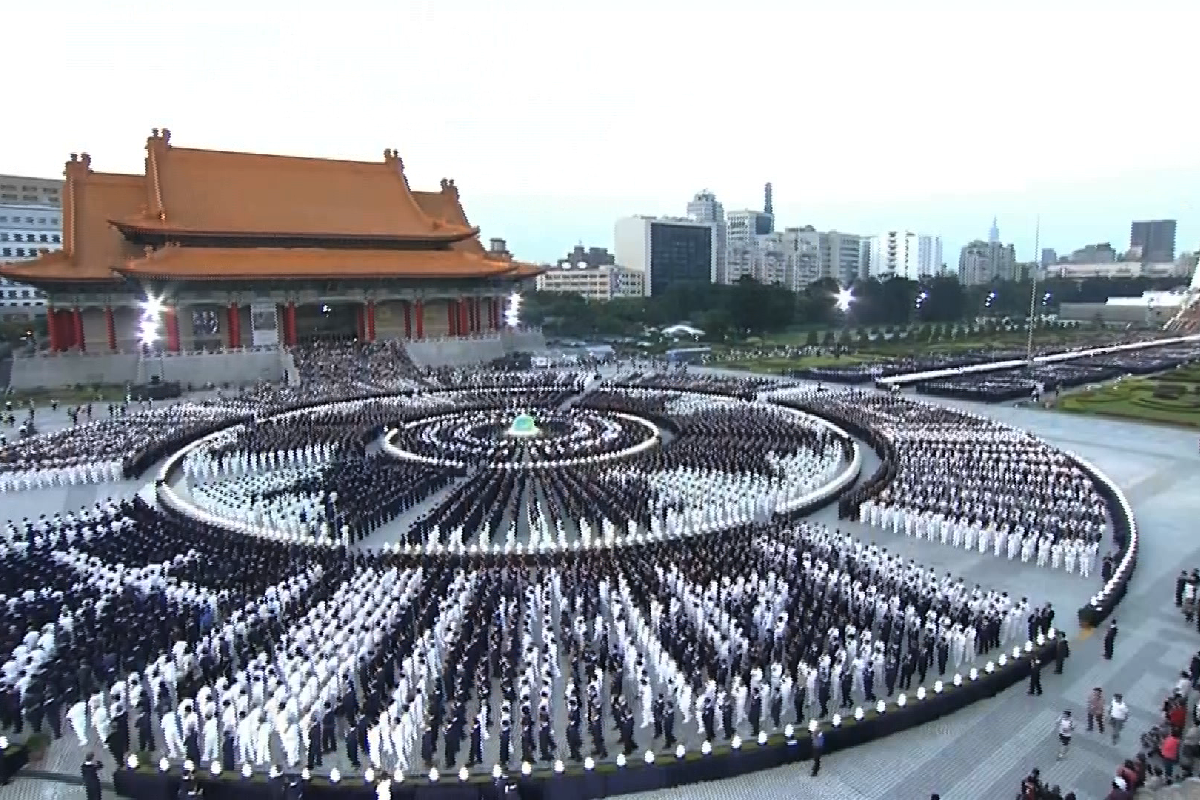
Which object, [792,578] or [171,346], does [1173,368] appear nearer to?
[792,578]

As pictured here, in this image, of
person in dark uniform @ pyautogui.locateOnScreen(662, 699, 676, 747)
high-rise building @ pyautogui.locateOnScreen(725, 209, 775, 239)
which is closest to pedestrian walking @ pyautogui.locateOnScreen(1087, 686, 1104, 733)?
person in dark uniform @ pyautogui.locateOnScreen(662, 699, 676, 747)

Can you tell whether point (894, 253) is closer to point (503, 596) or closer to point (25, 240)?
point (25, 240)

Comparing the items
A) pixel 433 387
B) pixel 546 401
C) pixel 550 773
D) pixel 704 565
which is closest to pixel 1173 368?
pixel 546 401

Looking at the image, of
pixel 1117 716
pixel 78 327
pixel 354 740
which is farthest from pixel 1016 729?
pixel 78 327

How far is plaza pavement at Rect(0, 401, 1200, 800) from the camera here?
9.49 m

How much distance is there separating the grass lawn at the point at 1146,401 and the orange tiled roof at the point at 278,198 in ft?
115

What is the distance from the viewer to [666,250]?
403 feet

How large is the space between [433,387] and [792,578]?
26.0 meters

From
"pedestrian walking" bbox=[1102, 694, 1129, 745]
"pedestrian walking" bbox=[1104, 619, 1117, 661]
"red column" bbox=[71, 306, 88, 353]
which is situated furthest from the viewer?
"red column" bbox=[71, 306, 88, 353]

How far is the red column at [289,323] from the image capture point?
4406 centimetres

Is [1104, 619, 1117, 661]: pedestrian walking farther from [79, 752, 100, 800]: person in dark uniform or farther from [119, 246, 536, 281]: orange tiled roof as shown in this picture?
[119, 246, 536, 281]: orange tiled roof

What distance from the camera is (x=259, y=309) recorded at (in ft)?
143

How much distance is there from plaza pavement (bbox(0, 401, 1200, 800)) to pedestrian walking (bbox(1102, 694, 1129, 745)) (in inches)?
4.8

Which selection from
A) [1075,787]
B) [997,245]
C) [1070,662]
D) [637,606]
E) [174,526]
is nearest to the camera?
[1075,787]
